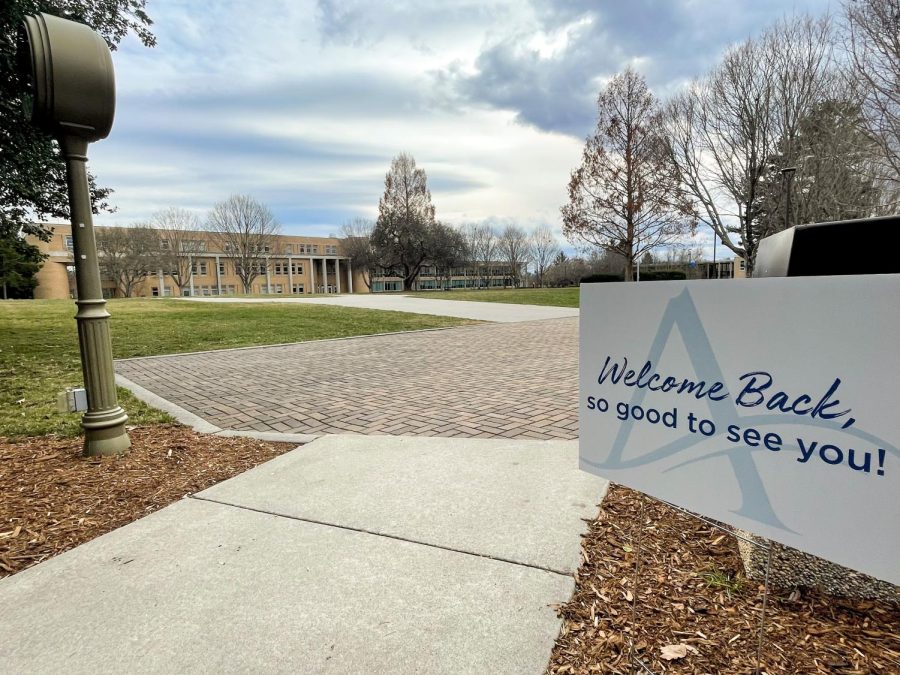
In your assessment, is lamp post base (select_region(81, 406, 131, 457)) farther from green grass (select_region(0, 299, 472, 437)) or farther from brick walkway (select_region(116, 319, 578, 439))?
brick walkway (select_region(116, 319, 578, 439))

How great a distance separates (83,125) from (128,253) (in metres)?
62.9

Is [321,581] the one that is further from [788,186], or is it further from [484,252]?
[484,252]

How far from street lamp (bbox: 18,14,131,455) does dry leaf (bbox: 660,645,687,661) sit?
414cm

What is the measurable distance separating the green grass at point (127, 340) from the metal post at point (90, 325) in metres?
0.99

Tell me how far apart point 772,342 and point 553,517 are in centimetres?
174

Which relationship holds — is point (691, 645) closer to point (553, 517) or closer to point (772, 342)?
point (553, 517)

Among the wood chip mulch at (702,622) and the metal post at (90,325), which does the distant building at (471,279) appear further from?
the wood chip mulch at (702,622)

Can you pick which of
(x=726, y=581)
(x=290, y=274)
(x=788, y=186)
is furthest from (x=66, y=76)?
(x=290, y=274)

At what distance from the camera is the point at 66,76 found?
3.41 meters

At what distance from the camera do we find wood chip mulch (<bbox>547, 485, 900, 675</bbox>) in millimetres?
1747

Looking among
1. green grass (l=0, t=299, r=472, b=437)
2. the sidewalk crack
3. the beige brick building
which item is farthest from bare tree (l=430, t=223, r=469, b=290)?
the sidewalk crack

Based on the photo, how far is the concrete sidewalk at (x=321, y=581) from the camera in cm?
184

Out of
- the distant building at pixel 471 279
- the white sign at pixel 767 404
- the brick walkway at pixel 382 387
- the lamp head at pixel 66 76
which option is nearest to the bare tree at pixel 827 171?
the brick walkway at pixel 382 387

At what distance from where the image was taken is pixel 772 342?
1.48m
